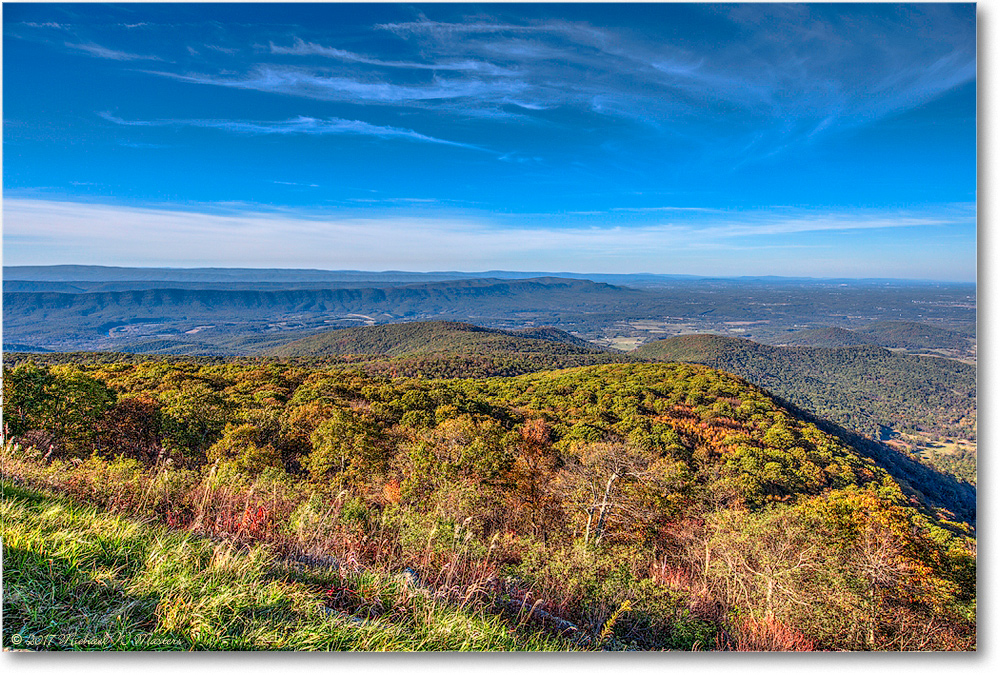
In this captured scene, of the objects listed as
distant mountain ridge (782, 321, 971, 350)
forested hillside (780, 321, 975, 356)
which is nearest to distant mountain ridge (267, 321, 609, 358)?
forested hillside (780, 321, 975, 356)

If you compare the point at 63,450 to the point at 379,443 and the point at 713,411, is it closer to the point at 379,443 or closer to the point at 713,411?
the point at 379,443

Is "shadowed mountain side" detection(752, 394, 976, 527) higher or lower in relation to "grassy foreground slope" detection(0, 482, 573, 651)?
lower

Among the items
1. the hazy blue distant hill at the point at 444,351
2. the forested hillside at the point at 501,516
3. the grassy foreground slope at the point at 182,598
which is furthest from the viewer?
the hazy blue distant hill at the point at 444,351

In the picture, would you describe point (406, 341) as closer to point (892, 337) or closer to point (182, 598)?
point (182, 598)

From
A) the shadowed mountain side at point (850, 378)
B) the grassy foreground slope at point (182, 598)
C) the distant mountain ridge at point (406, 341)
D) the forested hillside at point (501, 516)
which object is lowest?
the shadowed mountain side at point (850, 378)

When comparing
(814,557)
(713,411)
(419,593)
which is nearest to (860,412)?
(713,411)

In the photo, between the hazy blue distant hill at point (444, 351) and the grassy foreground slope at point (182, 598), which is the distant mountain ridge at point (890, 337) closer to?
the hazy blue distant hill at point (444, 351)

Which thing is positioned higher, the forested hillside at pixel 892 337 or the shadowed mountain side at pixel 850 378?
the forested hillside at pixel 892 337

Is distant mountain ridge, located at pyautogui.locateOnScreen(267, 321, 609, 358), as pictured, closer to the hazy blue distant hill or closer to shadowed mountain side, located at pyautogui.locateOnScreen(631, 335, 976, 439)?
the hazy blue distant hill

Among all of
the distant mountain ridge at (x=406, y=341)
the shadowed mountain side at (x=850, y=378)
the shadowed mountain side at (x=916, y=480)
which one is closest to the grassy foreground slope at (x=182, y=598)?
the shadowed mountain side at (x=916, y=480)
